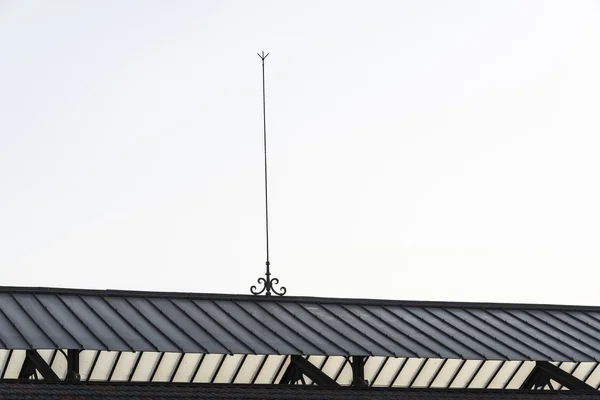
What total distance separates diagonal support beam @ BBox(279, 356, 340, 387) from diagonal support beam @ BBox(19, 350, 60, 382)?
6.68 metres

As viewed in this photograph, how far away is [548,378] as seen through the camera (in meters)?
38.2

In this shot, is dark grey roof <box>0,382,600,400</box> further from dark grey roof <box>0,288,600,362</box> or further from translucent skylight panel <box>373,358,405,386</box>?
translucent skylight panel <box>373,358,405,386</box>

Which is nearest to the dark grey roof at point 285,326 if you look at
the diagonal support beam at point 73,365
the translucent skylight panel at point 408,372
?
the diagonal support beam at point 73,365

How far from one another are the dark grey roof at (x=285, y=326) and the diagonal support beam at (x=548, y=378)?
566mm

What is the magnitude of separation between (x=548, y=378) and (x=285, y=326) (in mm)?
7733

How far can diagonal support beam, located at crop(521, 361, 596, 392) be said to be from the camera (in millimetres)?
37250

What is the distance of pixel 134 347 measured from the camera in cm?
3306

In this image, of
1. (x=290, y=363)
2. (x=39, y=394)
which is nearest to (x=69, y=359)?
(x=39, y=394)

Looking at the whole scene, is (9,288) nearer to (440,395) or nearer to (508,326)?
(440,395)

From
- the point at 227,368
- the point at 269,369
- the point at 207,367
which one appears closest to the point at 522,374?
the point at 269,369

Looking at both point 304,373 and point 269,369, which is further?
point 269,369

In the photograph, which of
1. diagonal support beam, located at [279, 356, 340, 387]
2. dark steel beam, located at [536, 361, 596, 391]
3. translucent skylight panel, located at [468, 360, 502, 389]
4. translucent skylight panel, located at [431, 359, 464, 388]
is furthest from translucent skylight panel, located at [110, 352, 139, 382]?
dark steel beam, located at [536, 361, 596, 391]

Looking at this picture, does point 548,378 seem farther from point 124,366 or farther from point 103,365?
point 103,365

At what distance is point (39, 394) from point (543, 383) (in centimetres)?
1554
